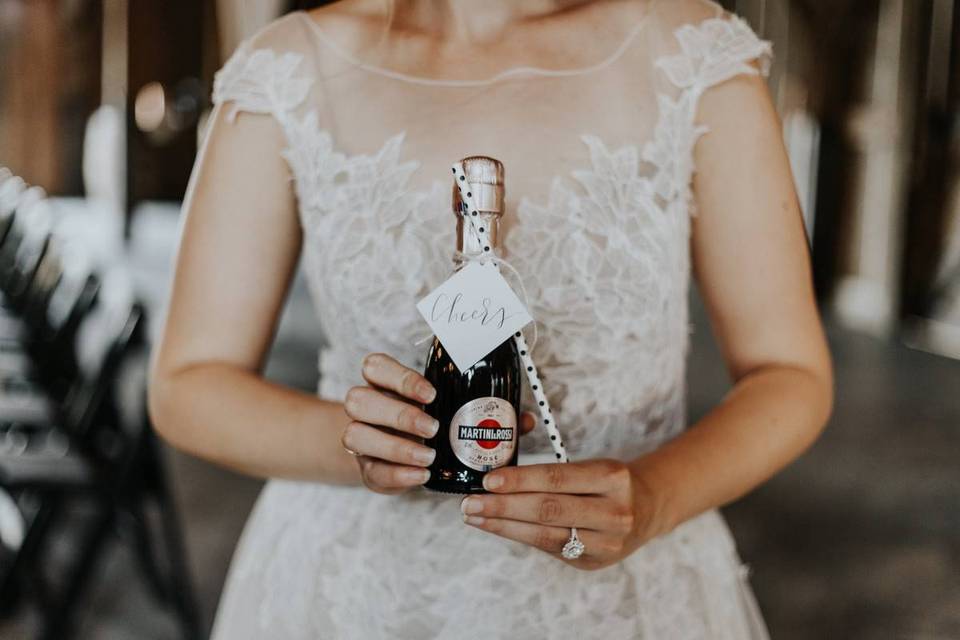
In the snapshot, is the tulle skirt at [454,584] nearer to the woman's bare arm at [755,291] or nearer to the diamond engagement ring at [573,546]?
the woman's bare arm at [755,291]

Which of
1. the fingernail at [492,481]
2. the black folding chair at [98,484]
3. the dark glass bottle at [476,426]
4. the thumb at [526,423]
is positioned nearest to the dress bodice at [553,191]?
the thumb at [526,423]

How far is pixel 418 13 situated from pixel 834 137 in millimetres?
7192

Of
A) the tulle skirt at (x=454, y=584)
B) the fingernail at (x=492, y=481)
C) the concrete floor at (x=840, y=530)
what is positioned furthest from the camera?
the concrete floor at (x=840, y=530)

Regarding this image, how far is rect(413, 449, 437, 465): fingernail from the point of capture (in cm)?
84

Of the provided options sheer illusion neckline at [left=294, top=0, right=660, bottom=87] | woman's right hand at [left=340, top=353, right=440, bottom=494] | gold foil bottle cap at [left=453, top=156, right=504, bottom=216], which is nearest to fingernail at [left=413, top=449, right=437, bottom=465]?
woman's right hand at [left=340, top=353, right=440, bottom=494]

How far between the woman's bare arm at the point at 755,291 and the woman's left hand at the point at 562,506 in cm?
19

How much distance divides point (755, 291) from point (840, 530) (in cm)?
284

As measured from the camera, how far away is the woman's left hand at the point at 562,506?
2.64ft

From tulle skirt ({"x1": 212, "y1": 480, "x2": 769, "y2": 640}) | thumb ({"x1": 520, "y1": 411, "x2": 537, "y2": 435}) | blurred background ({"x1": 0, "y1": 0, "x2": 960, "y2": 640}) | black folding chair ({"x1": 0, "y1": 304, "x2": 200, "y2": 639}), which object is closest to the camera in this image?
thumb ({"x1": 520, "y1": 411, "x2": 537, "y2": 435})

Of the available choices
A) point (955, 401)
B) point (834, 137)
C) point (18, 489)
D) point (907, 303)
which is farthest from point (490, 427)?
point (834, 137)

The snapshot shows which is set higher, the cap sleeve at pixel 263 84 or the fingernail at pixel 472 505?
the cap sleeve at pixel 263 84

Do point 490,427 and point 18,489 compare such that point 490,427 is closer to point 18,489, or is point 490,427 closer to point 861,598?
point 18,489

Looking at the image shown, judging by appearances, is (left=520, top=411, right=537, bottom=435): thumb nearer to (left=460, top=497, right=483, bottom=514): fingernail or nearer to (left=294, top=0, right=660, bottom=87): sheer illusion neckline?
(left=460, top=497, right=483, bottom=514): fingernail

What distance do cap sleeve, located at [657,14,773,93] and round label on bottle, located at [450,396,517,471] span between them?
47 cm
